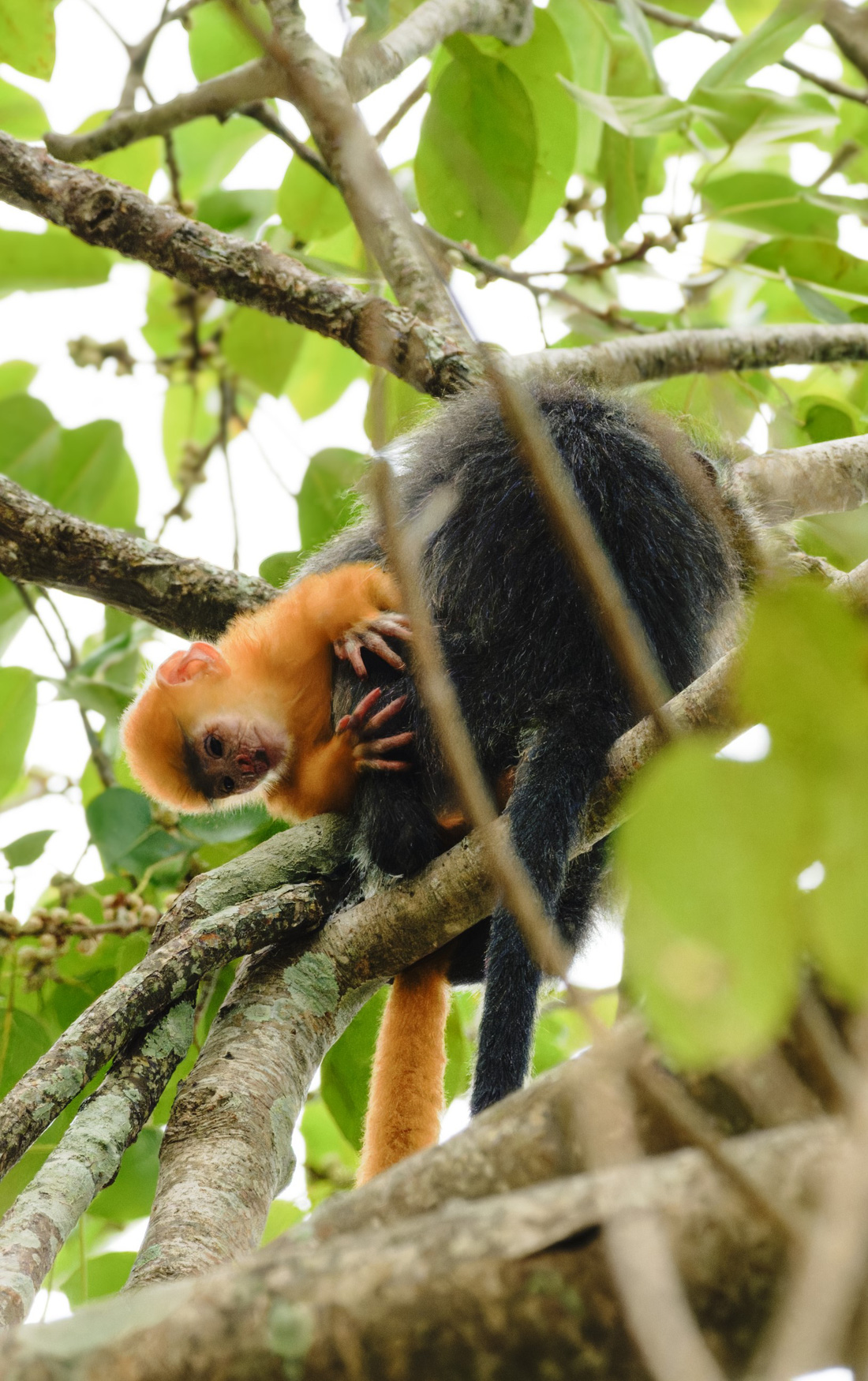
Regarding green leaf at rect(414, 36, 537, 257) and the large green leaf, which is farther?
the large green leaf

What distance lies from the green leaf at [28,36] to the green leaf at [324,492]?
916 millimetres

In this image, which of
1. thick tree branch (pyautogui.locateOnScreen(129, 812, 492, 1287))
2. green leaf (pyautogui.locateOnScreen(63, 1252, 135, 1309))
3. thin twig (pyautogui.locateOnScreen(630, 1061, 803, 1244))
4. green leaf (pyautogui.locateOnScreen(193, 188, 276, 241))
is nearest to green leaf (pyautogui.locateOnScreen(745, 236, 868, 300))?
green leaf (pyautogui.locateOnScreen(193, 188, 276, 241))

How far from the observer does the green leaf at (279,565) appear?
2787 millimetres

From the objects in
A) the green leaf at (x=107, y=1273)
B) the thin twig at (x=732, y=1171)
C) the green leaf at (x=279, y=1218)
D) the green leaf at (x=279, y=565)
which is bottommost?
the thin twig at (x=732, y=1171)

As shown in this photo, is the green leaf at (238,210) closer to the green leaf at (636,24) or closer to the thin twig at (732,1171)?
the green leaf at (636,24)

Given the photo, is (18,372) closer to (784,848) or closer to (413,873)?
(413,873)

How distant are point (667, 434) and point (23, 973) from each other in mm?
1415

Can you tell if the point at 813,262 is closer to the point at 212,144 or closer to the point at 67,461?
the point at 212,144

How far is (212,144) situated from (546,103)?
1.05 metres

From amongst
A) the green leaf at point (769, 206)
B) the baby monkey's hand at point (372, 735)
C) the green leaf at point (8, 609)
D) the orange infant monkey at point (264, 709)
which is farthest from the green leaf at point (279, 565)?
the green leaf at point (769, 206)

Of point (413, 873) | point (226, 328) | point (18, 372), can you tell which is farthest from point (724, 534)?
point (18, 372)

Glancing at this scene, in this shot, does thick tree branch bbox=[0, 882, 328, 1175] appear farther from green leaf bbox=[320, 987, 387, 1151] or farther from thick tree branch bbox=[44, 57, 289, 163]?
thick tree branch bbox=[44, 57, 289, 163]

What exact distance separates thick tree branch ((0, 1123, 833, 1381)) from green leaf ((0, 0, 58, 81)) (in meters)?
2.38

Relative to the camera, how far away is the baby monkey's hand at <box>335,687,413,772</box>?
1993 mm
